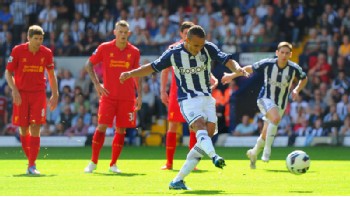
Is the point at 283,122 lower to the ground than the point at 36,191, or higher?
higher

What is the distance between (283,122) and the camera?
930 inches

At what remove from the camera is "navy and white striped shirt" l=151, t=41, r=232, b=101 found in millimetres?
11891

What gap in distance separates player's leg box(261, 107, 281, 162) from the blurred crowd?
25.0 feet

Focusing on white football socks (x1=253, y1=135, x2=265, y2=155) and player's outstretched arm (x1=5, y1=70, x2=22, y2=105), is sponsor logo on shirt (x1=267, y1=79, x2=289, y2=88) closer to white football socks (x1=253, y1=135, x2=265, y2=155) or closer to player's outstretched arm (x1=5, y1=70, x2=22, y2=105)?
white football socks (x1=253, y1=135, x2=265, y2=155)

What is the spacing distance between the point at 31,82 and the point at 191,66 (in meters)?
3.32

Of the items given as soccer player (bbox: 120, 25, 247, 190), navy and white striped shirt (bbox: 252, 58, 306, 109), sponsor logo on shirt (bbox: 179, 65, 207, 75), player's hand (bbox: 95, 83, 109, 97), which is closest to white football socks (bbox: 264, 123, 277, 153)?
navy and white striped shirt (bbox: 252, 58, 306, 109)

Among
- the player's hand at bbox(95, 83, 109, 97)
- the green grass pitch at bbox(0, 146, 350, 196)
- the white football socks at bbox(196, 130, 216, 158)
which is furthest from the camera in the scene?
the player's hand at bbox(95, 83, 109, 97)

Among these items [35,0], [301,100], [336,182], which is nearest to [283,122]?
[301,100]

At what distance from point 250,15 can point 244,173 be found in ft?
40.4

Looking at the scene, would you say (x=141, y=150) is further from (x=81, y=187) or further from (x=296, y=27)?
(x=81, y=187)

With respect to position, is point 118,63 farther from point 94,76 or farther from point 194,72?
point 194,72

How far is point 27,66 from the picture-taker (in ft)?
47.2

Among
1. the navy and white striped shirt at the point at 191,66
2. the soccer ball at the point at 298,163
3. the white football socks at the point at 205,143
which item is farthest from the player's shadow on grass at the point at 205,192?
the soccer ball at the point at 298,163

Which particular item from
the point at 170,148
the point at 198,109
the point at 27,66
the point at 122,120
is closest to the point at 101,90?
the point at 122,120
